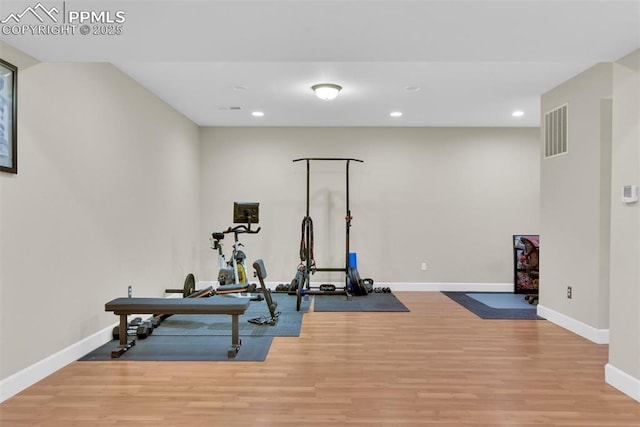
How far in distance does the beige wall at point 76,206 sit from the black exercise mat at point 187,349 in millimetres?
267

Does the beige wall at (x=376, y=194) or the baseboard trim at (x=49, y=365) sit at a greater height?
the beige wall at (x=376, y=194)

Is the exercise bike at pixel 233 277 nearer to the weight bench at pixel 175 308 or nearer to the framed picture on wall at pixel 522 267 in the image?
the weight bench at pixel 175 308

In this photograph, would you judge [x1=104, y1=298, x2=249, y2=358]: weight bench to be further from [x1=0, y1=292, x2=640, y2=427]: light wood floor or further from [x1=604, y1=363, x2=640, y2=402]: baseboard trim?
[x1=604, y1=363, x2=640, y2=402]: baseboard trim

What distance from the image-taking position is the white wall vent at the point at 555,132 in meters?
4.40

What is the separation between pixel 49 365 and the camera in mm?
2973

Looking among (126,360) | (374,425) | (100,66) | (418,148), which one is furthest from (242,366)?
(418,148)

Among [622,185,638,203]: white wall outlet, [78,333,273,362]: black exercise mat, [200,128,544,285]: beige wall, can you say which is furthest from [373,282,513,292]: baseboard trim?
[622,185,638,203]: white wall outlet

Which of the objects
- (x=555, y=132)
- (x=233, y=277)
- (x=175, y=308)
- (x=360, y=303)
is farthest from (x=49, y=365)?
(x=555, y=132)

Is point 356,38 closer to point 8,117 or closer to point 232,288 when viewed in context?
point 8,117

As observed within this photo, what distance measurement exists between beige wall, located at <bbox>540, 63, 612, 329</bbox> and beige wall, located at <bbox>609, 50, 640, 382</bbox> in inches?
44.0

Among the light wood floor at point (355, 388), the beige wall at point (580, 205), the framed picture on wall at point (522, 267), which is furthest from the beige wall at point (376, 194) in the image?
Result: the light wood floor at point (355, 388)

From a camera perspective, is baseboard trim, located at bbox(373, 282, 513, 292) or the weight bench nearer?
the weight bench

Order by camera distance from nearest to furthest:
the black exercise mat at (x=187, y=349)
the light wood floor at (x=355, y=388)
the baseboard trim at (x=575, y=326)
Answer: the light wood floor at (x=355, y=388)
the black exercise mat at (x=187, y=349)
the baseboard trim at (x=575, y=326)

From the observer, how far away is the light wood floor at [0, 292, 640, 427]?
240 centimetres
